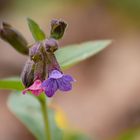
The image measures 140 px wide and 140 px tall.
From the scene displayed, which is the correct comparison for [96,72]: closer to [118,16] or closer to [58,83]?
[118,16]

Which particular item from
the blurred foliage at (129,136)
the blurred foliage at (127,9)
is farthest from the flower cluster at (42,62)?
the blurred foliage at (127,9)

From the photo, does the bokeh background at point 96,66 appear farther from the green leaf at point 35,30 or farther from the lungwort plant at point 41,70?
the green leaf at point 35,30

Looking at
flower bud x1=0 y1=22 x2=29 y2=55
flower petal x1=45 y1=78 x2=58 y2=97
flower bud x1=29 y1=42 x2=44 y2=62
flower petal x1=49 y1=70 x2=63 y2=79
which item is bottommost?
flower petal x1=45 y1=78 x2=58 y2=97

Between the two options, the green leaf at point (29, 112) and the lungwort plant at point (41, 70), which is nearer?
the lungwort plant at point (41, 70)

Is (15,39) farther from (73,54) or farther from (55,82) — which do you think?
(55,82)

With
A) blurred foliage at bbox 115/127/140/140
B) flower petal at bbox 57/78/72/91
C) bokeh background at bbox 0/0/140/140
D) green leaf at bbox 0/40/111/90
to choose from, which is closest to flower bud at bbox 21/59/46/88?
flower petal at bbox 57/78/72/91

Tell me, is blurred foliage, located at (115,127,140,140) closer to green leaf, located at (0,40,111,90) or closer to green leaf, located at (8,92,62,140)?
green leaf, located at (8,92,62,140)

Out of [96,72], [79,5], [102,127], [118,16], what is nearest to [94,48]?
[102,127]
